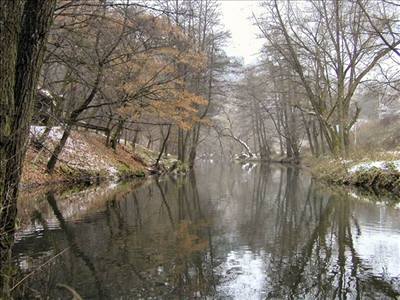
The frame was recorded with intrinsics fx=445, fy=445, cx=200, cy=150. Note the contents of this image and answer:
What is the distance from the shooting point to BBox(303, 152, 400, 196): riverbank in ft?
50.2

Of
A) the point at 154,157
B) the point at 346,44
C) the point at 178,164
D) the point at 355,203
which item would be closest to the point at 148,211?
the point at 355,203

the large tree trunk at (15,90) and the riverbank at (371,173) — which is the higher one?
the large tree trunk at (15,90)

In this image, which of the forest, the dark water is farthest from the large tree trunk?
the dark water

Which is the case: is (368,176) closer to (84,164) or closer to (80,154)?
(84,164)

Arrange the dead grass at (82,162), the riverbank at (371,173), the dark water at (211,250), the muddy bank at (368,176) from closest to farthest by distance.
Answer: the dark water at (211,250)
the muddy bank at (368,176)
the riverbank at (371,173)
the dead grass at (82,162)

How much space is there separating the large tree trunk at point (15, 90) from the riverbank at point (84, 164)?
10.6m

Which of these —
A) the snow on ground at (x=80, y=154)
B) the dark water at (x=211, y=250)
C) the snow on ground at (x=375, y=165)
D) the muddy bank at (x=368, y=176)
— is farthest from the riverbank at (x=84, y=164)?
the snow on ground at (x=375, y=165)

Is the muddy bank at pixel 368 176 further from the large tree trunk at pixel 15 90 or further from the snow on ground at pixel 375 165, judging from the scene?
the large tree trunk at pixel 15 90

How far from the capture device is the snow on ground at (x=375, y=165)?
15414 mm

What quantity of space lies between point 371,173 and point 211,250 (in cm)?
1133

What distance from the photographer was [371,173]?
16.6 m

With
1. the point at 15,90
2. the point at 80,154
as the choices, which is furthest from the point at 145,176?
the point at 15,90

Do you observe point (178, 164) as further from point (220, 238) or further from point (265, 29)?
point (220, 238)

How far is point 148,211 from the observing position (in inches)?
460
